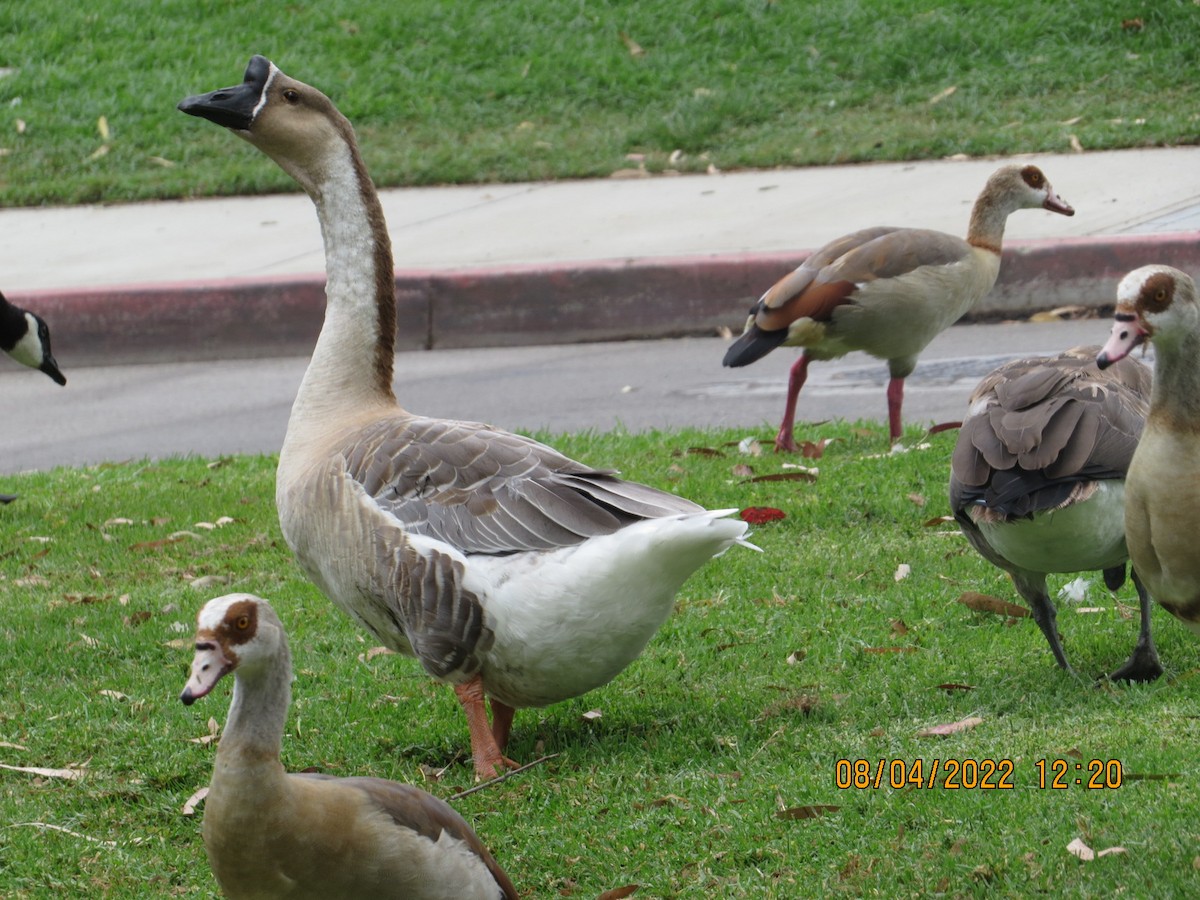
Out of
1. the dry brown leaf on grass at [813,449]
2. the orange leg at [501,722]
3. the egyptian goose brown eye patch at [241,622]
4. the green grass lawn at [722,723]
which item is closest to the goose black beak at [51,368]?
the green grass lawn at [722,723]

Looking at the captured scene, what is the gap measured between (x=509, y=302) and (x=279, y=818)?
7146 millimetres

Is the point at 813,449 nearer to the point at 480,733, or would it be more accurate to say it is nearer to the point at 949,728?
the point at 949,728

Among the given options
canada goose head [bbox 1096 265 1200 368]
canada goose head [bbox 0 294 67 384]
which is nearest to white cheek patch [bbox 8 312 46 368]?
canada goose head [bbox 0 294 67 384]

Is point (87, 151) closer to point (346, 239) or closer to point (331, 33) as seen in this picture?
point (331, 33)

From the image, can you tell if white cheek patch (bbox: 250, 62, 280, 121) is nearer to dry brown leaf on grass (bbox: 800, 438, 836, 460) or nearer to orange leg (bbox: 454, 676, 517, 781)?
orange leg (bbox: 454, 676, 517, 781)

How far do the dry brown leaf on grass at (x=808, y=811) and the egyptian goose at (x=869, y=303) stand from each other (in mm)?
3312

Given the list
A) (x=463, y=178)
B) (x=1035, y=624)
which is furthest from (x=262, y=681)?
(x=463, y=178)

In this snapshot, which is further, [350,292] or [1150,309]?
[350,292]

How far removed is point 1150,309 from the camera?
3521 millimetres

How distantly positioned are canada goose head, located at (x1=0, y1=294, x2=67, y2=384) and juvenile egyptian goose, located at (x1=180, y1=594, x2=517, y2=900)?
5329 millimetres

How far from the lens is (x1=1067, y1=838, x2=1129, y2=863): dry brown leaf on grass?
11.3 ft

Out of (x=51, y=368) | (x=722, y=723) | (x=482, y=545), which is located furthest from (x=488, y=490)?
(x=51, y=368)

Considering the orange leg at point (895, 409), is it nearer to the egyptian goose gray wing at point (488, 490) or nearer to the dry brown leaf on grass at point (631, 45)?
the egyptian goose gray wing at point (488, 490)

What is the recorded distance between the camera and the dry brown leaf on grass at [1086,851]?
3.44 metres
